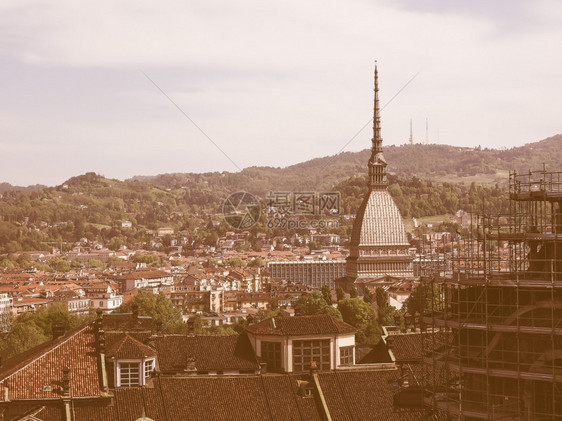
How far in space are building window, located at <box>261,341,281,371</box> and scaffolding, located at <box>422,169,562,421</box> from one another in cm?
1412

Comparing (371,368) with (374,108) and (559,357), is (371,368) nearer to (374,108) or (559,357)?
(559,357)

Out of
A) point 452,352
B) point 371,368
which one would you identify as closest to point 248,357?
point 371,368

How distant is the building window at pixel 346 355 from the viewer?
4956 centimetres

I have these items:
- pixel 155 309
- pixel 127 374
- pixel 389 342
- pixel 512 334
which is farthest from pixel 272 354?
pixel 155 309

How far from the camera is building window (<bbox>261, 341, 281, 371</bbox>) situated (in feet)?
161

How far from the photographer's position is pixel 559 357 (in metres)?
31.8

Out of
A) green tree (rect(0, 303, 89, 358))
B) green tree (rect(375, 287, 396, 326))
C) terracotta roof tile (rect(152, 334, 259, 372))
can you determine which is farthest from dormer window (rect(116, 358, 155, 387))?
green tree (rect(375, 287, 396, 326))

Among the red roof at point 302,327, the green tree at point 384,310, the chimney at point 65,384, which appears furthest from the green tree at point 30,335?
the chimney at point 65,384

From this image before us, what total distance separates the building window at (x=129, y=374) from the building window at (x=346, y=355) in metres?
8.95

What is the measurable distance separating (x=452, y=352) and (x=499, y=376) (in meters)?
2.72

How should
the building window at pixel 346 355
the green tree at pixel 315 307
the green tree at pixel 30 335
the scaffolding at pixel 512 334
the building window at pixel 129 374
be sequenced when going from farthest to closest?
the green tree at pixel 315 307
the green tree at pixel 30 335
the building window at pixel 346 355
the building window at pixel 129 374
the scaffolding at pixel 512 334

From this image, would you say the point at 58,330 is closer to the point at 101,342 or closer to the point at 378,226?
the point at 101,342

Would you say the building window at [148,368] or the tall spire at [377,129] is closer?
the building window at [148,368]

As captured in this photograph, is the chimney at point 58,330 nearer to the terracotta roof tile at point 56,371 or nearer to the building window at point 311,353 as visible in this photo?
the terracotta roof tile at point 56,371
